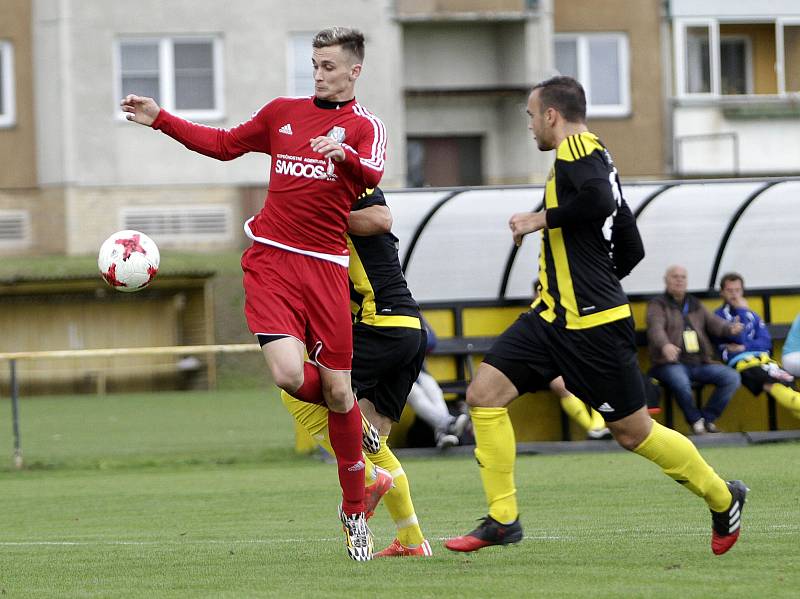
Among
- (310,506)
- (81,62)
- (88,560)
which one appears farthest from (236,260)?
(88,560)

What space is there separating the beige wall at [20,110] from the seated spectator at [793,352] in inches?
801

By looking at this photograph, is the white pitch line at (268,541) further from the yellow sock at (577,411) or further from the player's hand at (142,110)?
the yellow sock at (577,411)

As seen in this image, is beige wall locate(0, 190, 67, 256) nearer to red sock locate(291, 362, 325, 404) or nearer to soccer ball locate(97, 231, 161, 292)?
soccer ball locate(97, 231, 161, 292)

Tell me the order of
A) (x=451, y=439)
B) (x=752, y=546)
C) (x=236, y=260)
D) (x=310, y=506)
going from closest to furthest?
(x=752, y=546)
(x=310, y=506)
(x=451, y=439)
(x=236, y=260)

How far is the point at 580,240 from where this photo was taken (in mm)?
6781

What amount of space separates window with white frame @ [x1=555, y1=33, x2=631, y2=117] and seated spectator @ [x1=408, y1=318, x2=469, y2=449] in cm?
1987

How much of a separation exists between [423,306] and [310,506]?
15.0 ft

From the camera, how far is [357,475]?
680cm

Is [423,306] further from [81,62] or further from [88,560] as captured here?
[81,62]

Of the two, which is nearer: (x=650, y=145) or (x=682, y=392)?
(x=682, y=392)

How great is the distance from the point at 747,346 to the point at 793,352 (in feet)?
1.77

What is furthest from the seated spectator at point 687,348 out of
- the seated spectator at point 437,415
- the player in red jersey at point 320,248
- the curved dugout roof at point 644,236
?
the player in red jersey at point 320,248

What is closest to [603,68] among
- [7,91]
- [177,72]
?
[177,72]

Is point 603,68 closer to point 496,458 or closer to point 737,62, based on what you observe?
Result: point 737,62
